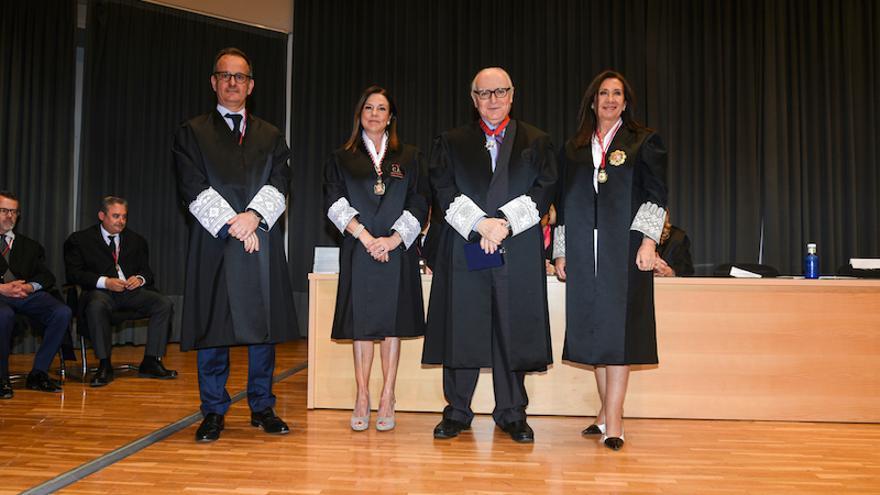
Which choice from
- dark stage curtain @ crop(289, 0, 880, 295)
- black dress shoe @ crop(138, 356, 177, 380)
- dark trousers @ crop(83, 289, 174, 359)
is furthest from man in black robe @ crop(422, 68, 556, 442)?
dark stage curtain @ crop(289, 0, 880, 295)

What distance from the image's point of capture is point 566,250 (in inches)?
123

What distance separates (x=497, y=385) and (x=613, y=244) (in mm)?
797

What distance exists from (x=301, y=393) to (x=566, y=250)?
2.07 m

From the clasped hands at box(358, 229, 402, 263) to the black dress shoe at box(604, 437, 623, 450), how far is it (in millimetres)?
1242

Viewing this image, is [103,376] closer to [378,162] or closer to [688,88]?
[378,162]

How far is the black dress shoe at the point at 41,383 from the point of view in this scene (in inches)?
172

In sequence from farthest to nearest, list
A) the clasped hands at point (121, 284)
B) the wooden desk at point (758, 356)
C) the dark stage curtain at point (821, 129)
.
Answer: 1. the dark stage curtain at point (821, 129)
2. the clasped hands at point (121, 284)
3. the wooden desk at point (758, 356)

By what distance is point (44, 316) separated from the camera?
4637 mm

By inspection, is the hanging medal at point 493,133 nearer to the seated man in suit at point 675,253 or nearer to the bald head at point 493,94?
the bald head at point 493,94

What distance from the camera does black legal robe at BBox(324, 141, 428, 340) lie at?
10.5ft

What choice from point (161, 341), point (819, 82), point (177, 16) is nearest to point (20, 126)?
point (177, 16)

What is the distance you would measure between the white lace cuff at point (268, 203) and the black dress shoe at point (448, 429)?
1.17m

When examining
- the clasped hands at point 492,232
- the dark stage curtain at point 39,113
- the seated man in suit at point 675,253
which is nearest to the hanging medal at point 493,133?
the clasped hands at point 492,232

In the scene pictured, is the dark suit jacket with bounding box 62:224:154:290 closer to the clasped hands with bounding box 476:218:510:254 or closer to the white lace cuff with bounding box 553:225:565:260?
the clasped hands with bounding box 476:218:510:254
